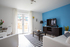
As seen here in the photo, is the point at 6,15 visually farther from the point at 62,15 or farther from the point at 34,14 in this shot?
the point at 62,15

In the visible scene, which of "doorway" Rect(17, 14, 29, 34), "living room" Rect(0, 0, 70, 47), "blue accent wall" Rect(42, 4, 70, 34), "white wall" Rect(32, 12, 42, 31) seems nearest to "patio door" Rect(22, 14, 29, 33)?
"doorway" Rect(17, 14, 29, 34)

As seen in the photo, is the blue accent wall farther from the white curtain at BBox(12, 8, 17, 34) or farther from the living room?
the white curtain at BBox(12, 8, 17, 34)

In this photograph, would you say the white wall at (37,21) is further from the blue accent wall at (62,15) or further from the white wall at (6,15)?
the white wall at (6,15)

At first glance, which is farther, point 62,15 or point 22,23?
point 22,23

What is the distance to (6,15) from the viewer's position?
13.7 feet

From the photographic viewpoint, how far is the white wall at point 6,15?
403 cm

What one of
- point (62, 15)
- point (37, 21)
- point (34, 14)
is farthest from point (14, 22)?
point (62, 15)

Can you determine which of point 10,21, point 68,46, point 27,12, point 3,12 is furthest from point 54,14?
point 3,12

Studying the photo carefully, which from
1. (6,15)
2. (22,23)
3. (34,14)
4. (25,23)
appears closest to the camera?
(6,15)

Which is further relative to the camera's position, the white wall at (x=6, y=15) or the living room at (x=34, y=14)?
the white wall at (x=6, y=15)

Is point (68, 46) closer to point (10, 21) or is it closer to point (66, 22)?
point (66, 22)

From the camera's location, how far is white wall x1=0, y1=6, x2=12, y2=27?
4.03m

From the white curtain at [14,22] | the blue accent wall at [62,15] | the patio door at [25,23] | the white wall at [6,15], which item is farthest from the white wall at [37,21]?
the white wall at [6,15]

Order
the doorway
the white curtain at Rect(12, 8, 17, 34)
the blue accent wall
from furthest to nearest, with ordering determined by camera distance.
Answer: the doorway → the white curtain at Rect(12, 8, 17, 34) → the blue accent wall
